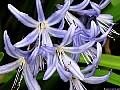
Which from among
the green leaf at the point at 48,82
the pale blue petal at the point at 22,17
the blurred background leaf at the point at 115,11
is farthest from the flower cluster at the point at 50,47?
the blurred background leaf at the point at 115,11

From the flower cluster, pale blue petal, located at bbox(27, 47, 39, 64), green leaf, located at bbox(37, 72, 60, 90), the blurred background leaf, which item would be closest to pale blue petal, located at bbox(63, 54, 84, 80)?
the flower cluster

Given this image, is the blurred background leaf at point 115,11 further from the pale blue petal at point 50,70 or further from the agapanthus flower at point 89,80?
the pale blue petal at point 50,70

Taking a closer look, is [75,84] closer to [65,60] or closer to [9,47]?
[65,60]

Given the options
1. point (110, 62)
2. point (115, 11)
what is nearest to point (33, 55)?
point (110, 62)

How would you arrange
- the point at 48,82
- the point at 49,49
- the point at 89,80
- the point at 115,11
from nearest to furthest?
the point at 49,49
the point at 89,80
the point at 48,82
the point at 115,11

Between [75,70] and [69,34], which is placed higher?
[69,34]

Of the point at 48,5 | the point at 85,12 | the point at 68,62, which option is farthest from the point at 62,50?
the point at 48,5

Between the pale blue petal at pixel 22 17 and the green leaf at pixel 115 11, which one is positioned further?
the green leaf at pixel 115 11

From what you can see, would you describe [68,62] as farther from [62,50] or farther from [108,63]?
[108,63]

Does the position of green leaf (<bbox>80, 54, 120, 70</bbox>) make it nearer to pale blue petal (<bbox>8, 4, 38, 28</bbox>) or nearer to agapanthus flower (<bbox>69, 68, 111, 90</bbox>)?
agapanthus flower (<bbox>69, 68, 111, 90</bbox>)

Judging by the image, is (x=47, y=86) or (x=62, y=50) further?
(x=47, y=86)

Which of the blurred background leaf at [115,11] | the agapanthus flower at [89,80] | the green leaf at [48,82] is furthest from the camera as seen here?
the blurred background leaf at [115,11]
